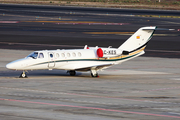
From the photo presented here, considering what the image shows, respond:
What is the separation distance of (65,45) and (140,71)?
94.4ft

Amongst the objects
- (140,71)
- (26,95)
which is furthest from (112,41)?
(26,95)

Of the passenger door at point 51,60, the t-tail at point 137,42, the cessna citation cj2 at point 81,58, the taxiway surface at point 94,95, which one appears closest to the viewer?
the taxiway surface at point 94,95

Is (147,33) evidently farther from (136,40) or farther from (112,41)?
(112,41)

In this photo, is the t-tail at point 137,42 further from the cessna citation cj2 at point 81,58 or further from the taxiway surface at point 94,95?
the taxiway surface at point 94,95

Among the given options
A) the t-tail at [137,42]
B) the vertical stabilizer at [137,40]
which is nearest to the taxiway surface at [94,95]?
the t-tail at [137,42]

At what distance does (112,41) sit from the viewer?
8112 cm

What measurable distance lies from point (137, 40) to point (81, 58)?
22.5 feet

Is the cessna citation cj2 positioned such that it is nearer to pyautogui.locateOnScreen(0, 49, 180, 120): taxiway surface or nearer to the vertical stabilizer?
the vertical stabilizer

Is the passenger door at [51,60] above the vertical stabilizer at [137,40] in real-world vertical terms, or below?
below

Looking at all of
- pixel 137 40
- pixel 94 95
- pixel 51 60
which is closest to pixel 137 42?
pixel 137 40

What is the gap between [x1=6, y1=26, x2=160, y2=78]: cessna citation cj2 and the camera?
4078 centimetres

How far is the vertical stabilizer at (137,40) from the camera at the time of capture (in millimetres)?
→ 45375

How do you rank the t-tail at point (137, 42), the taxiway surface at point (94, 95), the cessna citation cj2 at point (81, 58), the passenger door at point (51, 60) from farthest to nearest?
the t-tail at point (137, 42) → the passenger door at point (51, 60) → the cessna citation cj2 at point (81, 58) → the taxiway surface at point (94, 95)

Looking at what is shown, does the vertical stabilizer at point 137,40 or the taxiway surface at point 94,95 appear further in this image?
the vertical stabilizer at point 137,40
